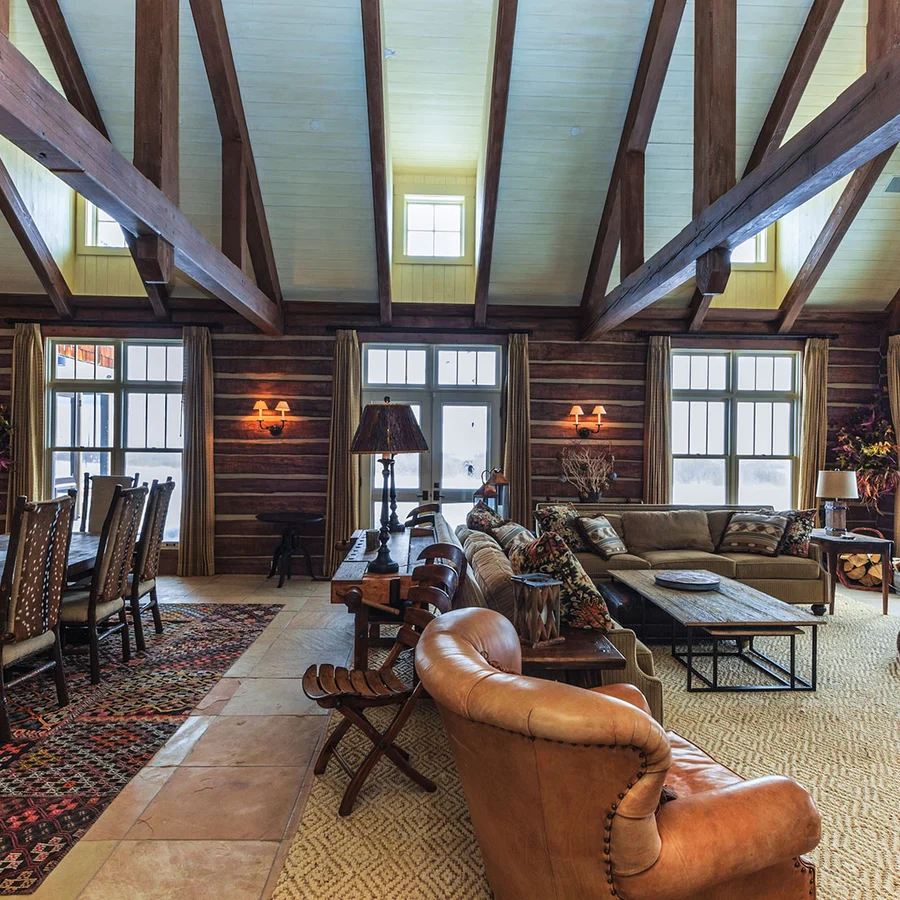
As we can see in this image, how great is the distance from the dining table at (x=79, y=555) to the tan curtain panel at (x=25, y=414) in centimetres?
239

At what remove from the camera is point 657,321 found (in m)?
7.26

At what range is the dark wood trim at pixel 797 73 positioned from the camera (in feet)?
15.9

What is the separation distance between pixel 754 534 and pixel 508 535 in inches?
119

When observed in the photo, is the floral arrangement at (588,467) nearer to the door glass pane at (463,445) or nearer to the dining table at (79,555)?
the door glass pane at (463,445)

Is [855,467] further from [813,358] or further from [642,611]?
[642,611]

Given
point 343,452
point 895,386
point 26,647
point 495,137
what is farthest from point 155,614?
point 895,386

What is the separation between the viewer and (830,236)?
6.10m

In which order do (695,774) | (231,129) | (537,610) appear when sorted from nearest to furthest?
(695,774)
(537,610)
(231,129)

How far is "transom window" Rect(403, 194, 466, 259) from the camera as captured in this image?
277 inches

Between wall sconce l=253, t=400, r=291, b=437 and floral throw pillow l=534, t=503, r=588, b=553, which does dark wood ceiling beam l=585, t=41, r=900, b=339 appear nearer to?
floral throw pillow l=534, t=503, r=588, b=553

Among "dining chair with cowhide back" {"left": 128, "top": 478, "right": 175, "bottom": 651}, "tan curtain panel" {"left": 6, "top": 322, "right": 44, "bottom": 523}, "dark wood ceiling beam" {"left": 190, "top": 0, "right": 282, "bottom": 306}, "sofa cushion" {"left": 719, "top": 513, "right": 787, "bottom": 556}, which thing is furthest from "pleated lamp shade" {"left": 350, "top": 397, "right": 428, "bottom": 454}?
"tan curtain panel" {"left": 6, "top": 322, "right": 44, "bottom": 523}

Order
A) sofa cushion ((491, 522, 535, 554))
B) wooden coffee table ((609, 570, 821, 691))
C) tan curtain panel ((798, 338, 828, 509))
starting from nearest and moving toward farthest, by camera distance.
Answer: wooden coffee table ((609, 570, 821, 691)) → sofa cushion ((491, 522, 535, 554)) → tan curtain panel ((798, 338, 828, 509))

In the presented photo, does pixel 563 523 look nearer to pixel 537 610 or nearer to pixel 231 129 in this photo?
pixel 537 610

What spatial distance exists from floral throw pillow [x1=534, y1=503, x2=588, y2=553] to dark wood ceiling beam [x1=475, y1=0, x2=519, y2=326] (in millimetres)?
2453
